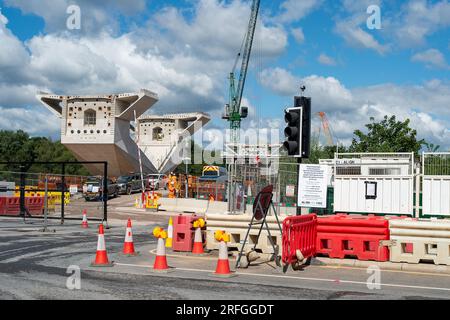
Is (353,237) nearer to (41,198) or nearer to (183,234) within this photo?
(183,234)

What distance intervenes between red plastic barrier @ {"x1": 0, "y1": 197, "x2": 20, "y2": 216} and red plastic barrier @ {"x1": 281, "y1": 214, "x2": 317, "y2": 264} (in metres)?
18.3

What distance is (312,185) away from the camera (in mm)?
15805

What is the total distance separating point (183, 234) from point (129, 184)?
35.1 meters

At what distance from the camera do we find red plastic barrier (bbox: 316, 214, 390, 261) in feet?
40.3

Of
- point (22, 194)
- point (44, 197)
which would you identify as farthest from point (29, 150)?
point (44, 197)

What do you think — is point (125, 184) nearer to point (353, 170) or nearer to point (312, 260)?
point (353, 170)

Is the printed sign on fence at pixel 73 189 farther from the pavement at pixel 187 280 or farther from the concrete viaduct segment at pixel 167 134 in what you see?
the concrete viaduct segment at pixel 167 134

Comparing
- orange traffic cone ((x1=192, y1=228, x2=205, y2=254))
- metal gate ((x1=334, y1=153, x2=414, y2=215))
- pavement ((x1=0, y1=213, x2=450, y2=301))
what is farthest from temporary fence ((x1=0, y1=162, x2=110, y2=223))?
orange traffic cone ((x1=192, y1=228, x2=205, y2=254))

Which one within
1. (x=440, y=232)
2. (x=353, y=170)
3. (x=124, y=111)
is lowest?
(x=440, y=232)

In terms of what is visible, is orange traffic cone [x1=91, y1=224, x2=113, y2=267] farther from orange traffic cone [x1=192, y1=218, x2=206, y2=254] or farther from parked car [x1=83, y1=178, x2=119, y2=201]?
parked car [x1=83, y1=178, x2=119, y2=201]

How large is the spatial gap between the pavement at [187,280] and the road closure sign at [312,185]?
10.9 feet
